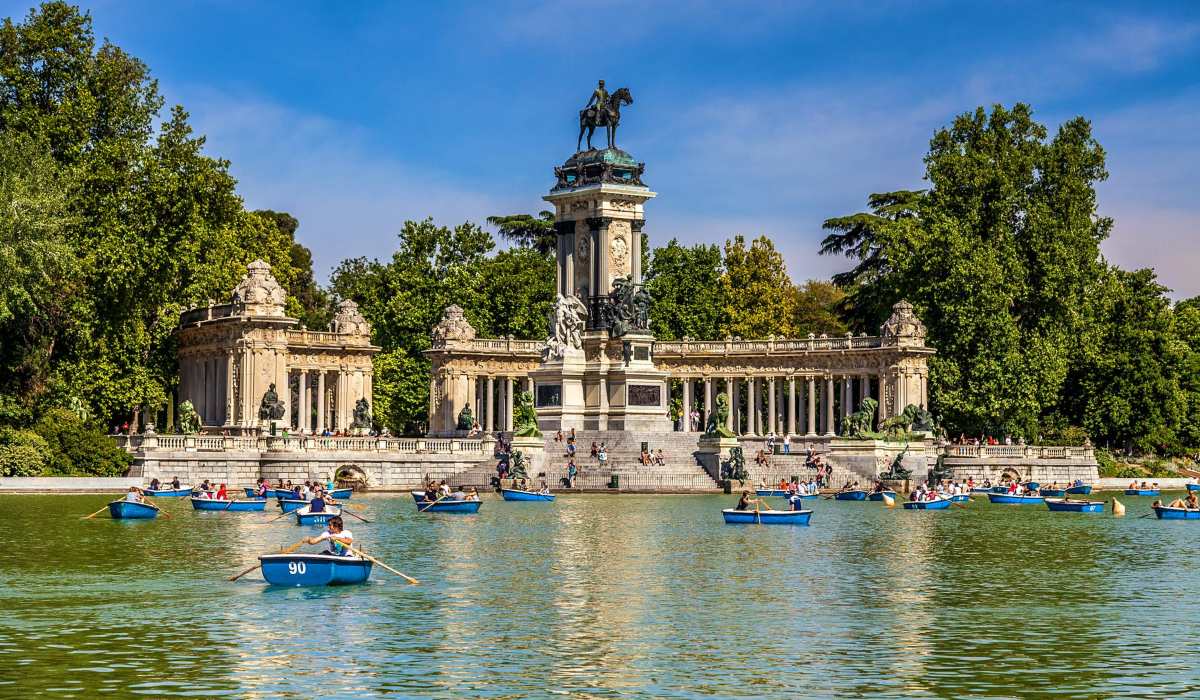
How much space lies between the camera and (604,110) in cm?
8725

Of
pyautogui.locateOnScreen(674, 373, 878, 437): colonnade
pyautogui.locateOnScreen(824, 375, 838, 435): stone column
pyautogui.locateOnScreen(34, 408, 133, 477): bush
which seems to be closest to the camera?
pyautogui.locateOnScreen(34, 408, 133, 477): bush

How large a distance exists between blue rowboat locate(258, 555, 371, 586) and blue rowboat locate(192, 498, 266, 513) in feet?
85.9

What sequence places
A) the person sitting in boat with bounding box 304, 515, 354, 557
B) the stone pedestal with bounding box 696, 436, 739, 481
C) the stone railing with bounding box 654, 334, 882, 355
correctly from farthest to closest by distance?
the stone railing with bounding box 654, 334, 882, 355 < the stone pedestal with bounding box 696, 436, 739, 481 < the person sitting in boat with bounding box 304, 515, 354, 557

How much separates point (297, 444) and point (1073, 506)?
31456mm

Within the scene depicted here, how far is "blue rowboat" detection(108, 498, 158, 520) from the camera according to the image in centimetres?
5594

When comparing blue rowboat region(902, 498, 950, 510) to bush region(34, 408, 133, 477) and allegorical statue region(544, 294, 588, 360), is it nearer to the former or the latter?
allegorical statue region(544, 294, 588, 360)

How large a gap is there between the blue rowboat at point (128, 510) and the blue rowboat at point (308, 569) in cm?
2109

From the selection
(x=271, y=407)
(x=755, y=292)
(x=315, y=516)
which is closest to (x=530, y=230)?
(x=755, y=292)

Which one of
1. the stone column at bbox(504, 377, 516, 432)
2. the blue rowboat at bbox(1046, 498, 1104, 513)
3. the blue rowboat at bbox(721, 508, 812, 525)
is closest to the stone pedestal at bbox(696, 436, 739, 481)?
the blue rowboat at bbox(1046, 498, 1104, 513)

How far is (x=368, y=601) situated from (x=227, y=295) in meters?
61.8

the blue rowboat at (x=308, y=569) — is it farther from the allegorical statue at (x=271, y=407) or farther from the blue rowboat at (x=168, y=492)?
the allegorical statue at (x=271, y=407)

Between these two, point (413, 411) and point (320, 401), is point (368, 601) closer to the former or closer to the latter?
point (320, 401)

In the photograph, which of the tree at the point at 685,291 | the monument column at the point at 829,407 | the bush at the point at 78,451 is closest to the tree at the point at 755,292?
the tree at the point at 685,291

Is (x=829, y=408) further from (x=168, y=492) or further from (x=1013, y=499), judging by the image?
(x=168, y=492)
